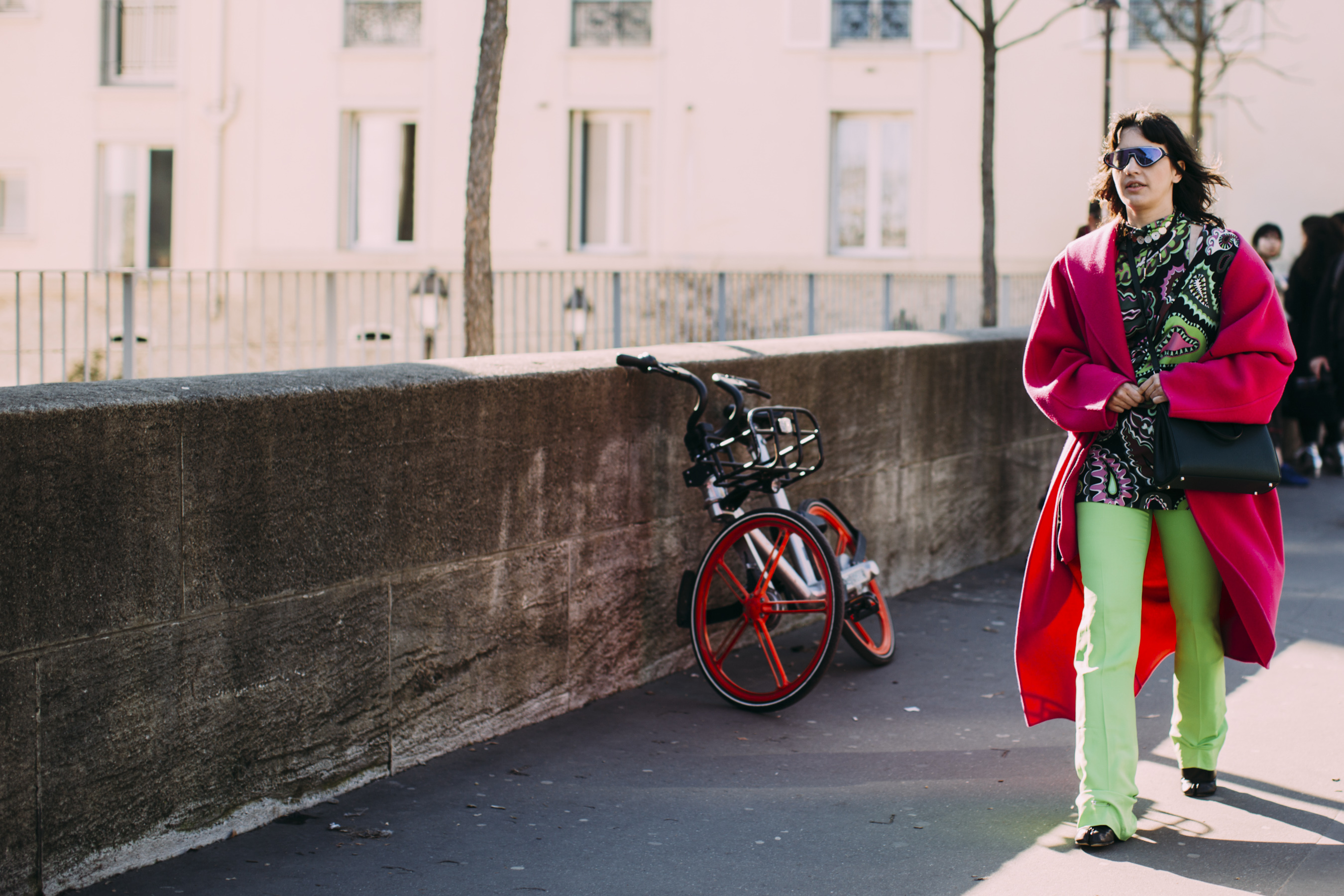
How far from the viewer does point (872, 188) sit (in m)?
24.8

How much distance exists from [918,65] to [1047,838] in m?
21.4

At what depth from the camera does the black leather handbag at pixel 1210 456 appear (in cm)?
394

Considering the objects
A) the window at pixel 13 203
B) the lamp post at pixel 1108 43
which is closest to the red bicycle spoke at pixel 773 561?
the lamp post at pixel 1108 43

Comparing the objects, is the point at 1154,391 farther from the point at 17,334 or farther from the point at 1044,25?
the point at 1044,25

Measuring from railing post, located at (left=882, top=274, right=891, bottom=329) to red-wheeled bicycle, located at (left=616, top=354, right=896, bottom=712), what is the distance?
10.8 m

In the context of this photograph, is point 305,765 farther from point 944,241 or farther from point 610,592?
point 944,241

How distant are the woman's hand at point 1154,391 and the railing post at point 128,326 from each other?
4.58 meters

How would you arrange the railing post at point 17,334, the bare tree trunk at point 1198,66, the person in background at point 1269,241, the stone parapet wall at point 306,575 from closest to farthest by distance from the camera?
1. the stone parapet wall at point 306,575
2. the railing post at point 17,334
3. the person in background at point 1269,241
4. the bare tree trunk at point 1198,66

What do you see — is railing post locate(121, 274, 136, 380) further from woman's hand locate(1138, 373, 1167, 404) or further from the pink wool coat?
woman's hand locate(1138, 373, 1167, 404)

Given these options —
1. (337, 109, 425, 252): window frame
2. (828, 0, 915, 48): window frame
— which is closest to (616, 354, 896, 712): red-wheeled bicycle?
(828, 0, 915, 48): window frame

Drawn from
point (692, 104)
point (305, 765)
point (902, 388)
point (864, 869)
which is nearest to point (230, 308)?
point (902, 388)

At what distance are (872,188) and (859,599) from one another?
1970 cm

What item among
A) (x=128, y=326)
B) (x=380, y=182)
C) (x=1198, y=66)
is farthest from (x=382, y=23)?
(x=128, y=326)

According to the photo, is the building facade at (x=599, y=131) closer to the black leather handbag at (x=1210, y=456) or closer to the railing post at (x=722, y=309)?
the railing post at (x=722, y=309)
